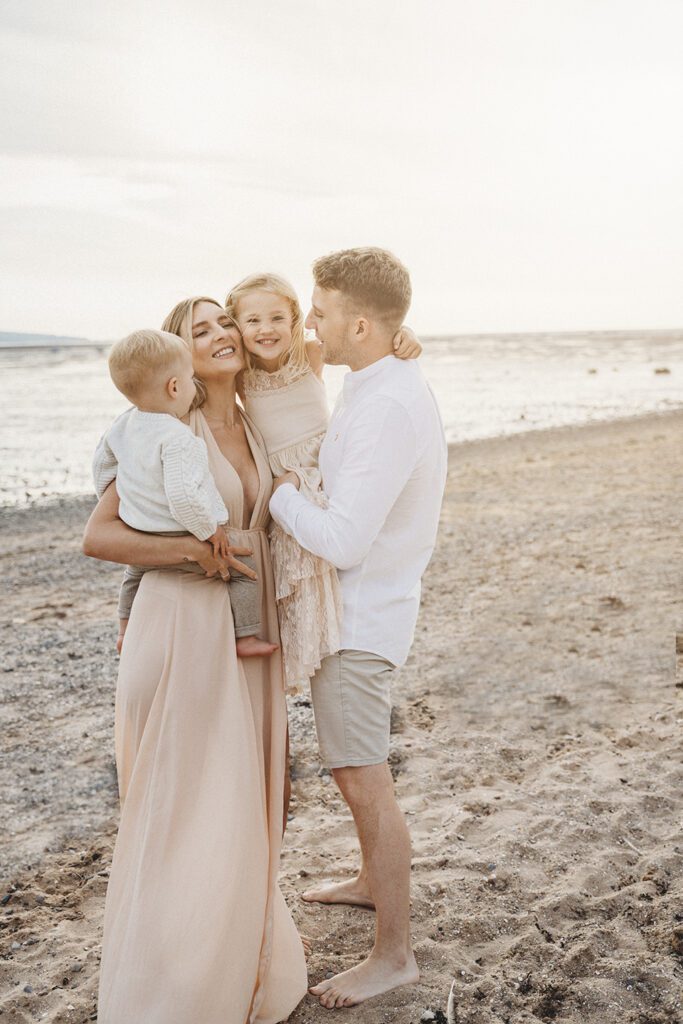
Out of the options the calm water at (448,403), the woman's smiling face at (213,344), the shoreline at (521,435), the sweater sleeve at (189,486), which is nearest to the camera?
the sweater sleeve at (189,486)

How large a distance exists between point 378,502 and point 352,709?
0.66 meters

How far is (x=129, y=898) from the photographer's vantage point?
104 inches

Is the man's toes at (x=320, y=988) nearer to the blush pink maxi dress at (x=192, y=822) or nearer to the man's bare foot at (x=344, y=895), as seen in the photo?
the blush pink maxi dress at (x=192, y=822)

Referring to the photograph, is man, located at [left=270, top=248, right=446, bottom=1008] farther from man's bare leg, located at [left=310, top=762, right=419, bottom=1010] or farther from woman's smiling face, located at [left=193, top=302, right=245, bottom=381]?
woman's smiling face, located at [left=193, top=302, right=245, bottom=381]

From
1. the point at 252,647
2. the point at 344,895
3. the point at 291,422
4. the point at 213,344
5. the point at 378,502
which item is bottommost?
the point at 344,895

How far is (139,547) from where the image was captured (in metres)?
2.69

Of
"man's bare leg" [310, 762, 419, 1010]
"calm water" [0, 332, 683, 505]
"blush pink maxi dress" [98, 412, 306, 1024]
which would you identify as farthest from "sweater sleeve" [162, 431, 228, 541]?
"calm water" [0, 332, 683, 505]

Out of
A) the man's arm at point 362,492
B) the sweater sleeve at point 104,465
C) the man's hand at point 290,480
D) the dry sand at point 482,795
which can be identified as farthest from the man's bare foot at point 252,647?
the dry sand at point 482,795

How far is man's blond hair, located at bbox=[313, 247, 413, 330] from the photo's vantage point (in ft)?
8.91

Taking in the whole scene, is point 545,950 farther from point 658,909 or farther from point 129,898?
point 129,898

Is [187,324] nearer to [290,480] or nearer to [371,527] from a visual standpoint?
[290,480]

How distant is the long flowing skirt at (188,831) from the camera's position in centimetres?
259

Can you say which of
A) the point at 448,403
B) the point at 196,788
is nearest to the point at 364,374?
the point at 196,788

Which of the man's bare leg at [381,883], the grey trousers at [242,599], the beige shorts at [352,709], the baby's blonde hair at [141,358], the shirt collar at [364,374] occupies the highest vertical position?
the baby's blonde hair at [141,358]
